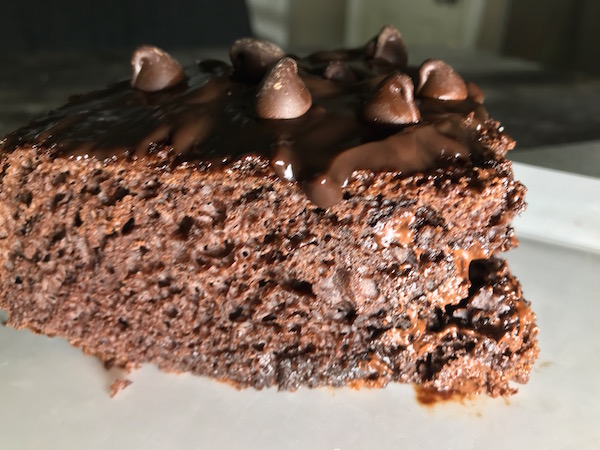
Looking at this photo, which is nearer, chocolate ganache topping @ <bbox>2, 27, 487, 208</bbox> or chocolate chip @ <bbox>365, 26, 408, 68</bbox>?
chocolate ganache topping @ <bbox>2, 27, 487, 208</bbox>

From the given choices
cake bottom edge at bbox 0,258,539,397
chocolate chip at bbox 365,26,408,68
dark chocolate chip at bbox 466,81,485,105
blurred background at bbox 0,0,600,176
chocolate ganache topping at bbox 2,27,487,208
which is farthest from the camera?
blurred background at bbox 0,0,600,176

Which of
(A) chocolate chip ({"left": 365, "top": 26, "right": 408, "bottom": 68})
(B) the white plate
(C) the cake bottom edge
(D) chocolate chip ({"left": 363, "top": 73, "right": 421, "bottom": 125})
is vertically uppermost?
(D) chocolate chip ({"left": 363, "top": 73, "right": 421, "bottom": 125})

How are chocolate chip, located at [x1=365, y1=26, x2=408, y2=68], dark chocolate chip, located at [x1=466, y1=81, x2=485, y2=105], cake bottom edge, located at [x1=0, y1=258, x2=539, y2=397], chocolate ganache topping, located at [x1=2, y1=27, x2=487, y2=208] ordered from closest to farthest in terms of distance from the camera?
chocolate ganache topping, located at [x1=2, y1=27, x2=487, y2=208] → cake bottom edge, located at [x1=0, y1=258, x2=539, y2=397] → dark chocolate chip, located at [x1=466, y1=81, x2=485, y2=105] → chocolate chip, located at [x1=365, y1=26, x2=408, y2=68]

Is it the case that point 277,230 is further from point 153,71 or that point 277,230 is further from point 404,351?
point 153,71

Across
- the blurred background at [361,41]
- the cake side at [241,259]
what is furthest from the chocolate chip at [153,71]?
the blurred background at [361,41]

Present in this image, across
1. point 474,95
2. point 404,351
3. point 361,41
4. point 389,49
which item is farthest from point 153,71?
point 361,41

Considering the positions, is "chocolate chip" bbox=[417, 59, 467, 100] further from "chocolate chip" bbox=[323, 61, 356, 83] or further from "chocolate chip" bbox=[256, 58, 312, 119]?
"chocolate chip" bbox=[256, 58, 312, 119]

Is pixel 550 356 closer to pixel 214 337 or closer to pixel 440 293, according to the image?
pixel 440 293

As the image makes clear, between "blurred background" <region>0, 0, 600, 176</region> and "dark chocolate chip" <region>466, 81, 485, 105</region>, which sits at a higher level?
"dark chocolate chip" <region>466, 81, 485, 105</region>

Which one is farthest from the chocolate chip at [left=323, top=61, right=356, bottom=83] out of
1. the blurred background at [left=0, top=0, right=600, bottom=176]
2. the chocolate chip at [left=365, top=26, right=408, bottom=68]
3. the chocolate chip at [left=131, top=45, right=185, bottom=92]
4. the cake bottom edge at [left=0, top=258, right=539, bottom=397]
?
the blurred background at [left=0, top=0, right=600, bottom=176]
